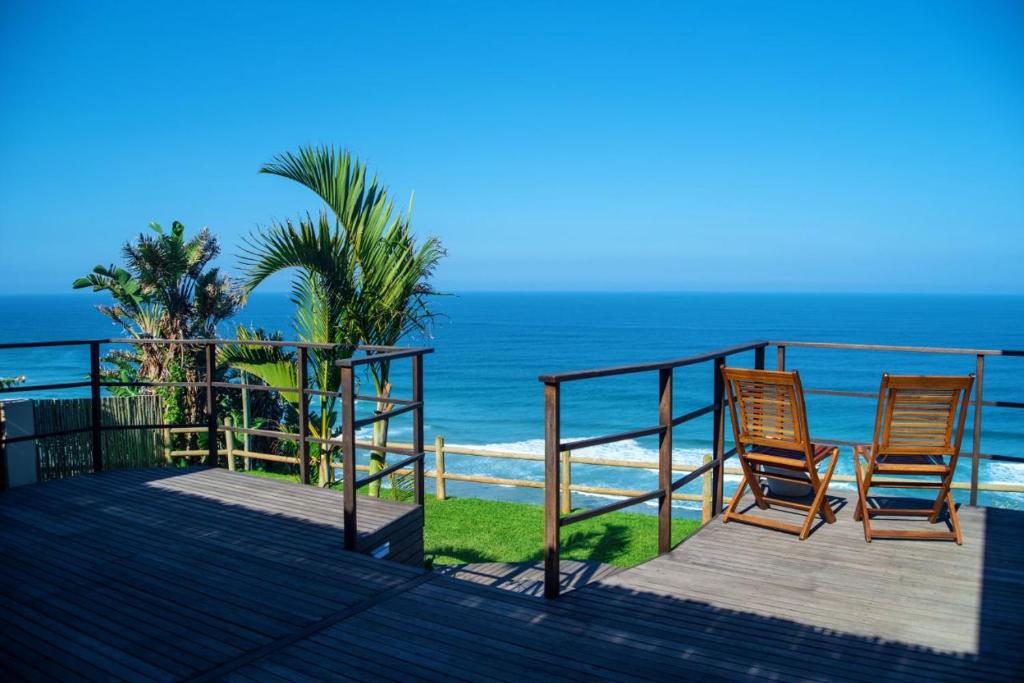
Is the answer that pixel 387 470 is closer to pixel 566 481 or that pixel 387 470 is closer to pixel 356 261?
pixel 356 261

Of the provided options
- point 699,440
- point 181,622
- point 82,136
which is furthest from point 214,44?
point 181,622

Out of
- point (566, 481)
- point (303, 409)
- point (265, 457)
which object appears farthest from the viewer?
point (566, 481)

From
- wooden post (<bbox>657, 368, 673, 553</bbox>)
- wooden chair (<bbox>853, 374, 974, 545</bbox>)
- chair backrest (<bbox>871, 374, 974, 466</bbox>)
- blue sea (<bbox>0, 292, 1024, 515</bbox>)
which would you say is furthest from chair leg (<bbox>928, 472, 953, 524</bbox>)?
blue sea (<bbox>0, 292, 1024, 515</bbox>)

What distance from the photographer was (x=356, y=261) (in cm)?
672

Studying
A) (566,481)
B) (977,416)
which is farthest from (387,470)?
(566,481)

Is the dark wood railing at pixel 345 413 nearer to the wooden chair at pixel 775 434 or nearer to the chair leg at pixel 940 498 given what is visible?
the wooden chair at pixel 775 434

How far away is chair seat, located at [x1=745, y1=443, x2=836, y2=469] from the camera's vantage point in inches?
175

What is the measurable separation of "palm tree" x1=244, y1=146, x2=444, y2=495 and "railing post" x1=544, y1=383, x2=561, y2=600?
3.32 metres

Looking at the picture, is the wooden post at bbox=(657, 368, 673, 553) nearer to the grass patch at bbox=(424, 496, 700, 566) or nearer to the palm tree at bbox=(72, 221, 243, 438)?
the grass patch at bbox=(424, 496, 700, 566)

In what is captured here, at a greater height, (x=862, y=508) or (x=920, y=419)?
(x=920, y=419)

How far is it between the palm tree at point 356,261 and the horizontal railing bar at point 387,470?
5.43ft

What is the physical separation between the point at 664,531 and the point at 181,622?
8.88 ft

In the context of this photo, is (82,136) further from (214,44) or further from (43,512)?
(43,512)

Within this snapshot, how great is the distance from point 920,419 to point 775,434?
928 mm
